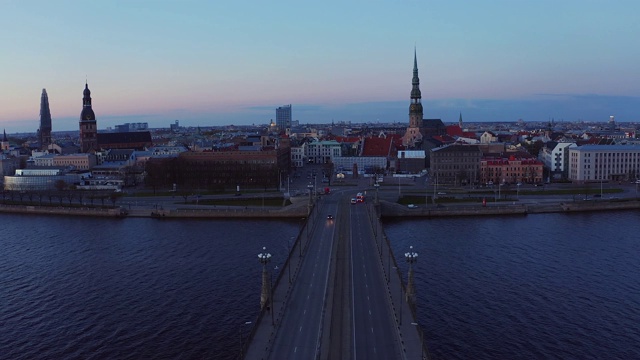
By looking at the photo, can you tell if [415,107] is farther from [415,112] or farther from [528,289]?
[528,289]

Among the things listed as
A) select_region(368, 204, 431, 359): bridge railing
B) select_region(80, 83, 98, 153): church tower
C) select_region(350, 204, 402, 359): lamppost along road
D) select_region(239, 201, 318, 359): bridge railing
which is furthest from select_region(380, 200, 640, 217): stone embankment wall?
select_region(80, 83, 98, 153): church tower

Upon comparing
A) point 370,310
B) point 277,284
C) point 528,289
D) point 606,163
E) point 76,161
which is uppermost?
point 76,161

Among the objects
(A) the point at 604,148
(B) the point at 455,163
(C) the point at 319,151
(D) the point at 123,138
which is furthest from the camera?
(D) the point at 123,138

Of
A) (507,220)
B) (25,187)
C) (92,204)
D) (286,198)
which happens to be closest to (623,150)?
(507,220)

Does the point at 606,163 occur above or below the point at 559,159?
below

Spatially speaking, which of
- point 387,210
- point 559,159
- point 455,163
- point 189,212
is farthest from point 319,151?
point 189,212

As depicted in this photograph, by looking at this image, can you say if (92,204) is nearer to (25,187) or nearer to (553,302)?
(25,187)
